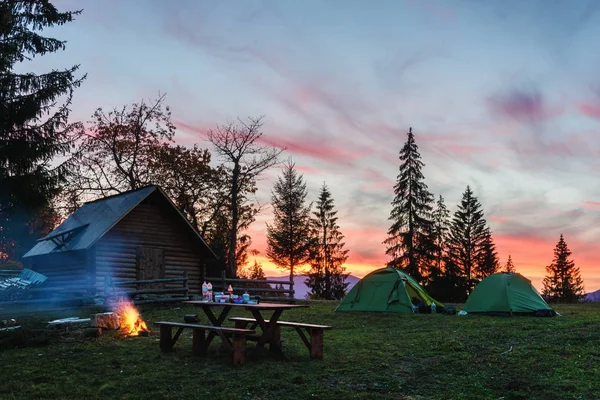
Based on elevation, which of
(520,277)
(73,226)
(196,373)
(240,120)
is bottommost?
(196,373)

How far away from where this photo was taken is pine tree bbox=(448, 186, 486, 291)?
47.9 meters

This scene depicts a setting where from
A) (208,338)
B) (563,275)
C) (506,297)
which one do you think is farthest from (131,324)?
(563,275)

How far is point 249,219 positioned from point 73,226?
17.7m

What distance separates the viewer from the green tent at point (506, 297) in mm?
18000

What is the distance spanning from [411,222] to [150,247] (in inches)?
937

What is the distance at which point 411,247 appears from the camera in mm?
42031

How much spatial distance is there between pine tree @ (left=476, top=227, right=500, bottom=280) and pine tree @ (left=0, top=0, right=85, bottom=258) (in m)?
39.8

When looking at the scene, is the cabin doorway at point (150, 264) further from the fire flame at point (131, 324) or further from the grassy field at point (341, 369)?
the grassy field at point (341, 369)

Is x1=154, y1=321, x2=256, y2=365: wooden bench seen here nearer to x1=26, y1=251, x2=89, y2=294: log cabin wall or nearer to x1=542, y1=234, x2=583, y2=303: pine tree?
x1=26, y1=251, x2=89, y2=294: log cabin wall

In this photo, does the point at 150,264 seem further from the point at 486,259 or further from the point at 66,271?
the point at 486,259

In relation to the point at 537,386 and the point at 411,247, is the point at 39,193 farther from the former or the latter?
the point at 411,247

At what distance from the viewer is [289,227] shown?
1877 inches

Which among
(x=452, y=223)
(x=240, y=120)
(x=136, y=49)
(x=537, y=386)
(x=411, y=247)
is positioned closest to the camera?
(x=537, y=386)

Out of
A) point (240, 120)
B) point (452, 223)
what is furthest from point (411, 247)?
point (240, 120)
